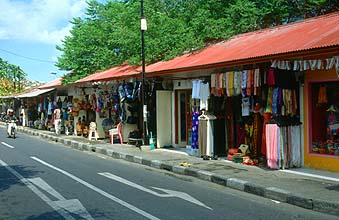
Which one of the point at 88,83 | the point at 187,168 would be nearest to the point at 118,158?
the point at 187,168

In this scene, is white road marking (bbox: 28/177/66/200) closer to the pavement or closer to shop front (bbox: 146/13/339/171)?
the pavement

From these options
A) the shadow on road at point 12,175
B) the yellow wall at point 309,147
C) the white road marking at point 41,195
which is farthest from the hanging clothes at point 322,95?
the shadow on road at point 12,175

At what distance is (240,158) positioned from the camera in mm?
12203

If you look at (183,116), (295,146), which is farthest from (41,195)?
(183,116)

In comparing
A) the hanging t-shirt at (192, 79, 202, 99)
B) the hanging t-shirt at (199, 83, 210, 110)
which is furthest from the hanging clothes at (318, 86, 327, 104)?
the hanging t-shirt at (192, 79, 202, 99)

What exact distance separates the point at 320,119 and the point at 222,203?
4.40m

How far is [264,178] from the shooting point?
969 centimetres

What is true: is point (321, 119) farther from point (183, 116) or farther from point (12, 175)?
point (12, 175)

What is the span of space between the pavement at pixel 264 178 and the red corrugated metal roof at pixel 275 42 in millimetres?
2943

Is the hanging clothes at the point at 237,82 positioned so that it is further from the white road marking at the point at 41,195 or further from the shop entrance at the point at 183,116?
the white road marking at the point at 41,195

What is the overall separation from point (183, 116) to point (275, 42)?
574 centimetres

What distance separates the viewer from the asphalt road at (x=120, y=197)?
6820 millimetres

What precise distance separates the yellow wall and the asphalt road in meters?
2.74

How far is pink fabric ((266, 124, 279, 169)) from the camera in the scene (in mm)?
10453
